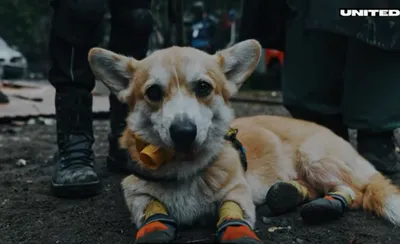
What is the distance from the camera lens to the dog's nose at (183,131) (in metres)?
1.86

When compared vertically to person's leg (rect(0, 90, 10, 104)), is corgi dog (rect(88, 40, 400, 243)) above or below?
above

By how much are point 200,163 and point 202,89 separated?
30 cm

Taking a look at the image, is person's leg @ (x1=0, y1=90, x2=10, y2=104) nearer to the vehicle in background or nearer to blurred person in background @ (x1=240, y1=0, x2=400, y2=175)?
blurred person in background @ (x1=240, y1=0, x2=400, y2=175)

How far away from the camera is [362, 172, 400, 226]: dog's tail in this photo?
227cm

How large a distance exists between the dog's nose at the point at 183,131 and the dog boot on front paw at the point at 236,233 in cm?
32

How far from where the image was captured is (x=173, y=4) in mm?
3496

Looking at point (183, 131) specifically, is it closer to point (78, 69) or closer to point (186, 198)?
point (186, 198)

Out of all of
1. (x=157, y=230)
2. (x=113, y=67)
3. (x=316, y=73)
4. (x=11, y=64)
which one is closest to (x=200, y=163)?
(x=157, y=230)

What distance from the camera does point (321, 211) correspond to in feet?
7.25

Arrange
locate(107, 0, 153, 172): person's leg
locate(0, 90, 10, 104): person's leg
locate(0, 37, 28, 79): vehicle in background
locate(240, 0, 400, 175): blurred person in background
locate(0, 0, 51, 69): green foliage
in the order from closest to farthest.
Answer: locate(107, 0, 153, 172): person's leg < locate(240, 0, 400, 175): blurred person in background < locate(0, 90, 10, 104): person's leg < locate(0, 37, 28, 79): vehicle in background < locate(0, 0, 51, 69): green foliage

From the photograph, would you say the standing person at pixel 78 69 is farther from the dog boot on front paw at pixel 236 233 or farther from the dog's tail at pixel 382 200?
the dog's tail at pixel 382 200

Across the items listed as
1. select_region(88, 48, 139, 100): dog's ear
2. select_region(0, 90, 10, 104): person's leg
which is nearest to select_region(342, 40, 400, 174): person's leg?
select_region(88, 48, 139, 100): dog's ear

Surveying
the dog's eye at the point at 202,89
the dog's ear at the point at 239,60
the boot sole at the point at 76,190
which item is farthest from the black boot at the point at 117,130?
the dog's eye at the point at 202,89

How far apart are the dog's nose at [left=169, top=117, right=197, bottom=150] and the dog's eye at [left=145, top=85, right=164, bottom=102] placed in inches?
7.7
